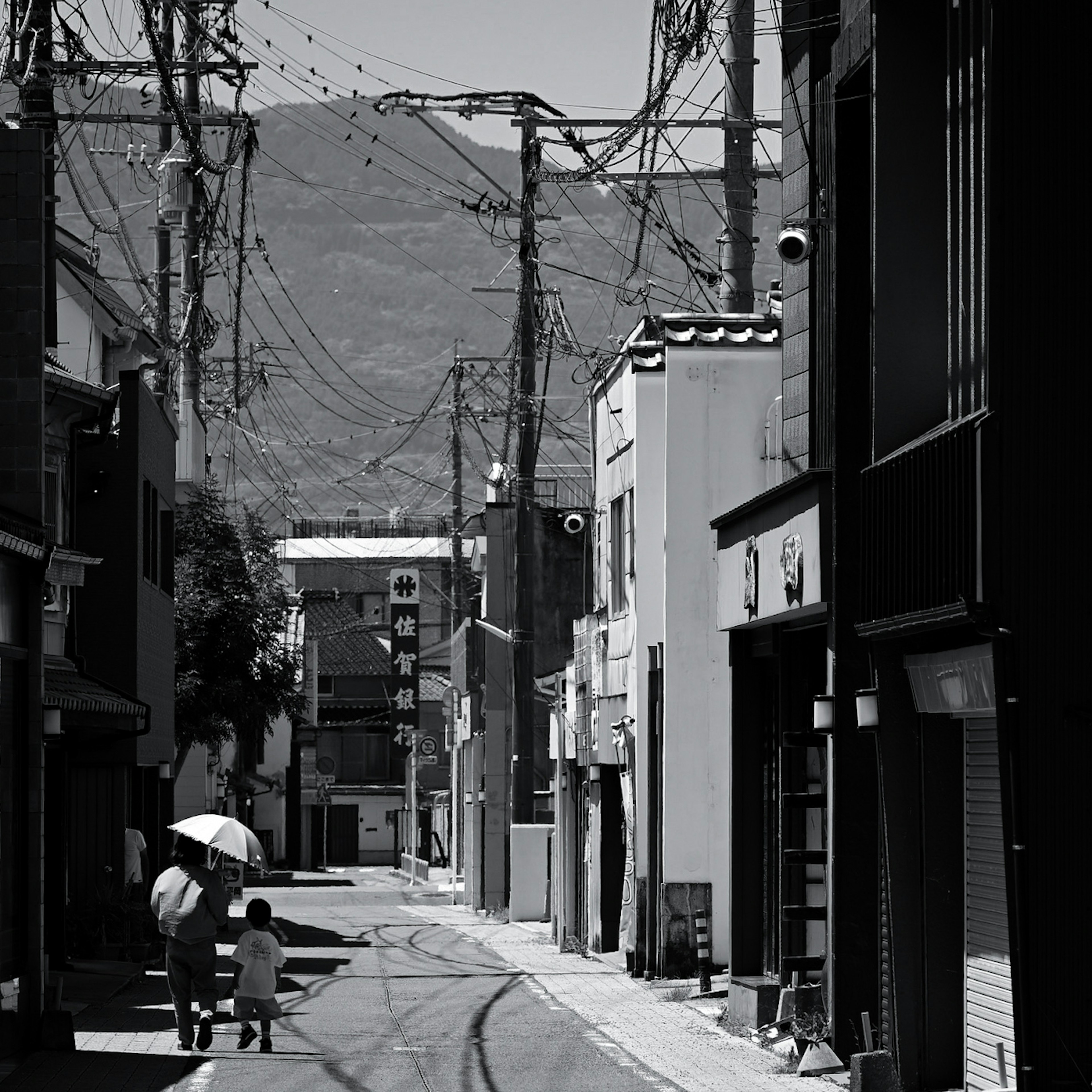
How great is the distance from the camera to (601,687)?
27984 mm

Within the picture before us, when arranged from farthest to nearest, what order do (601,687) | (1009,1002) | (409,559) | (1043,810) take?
1. (409,559)
2. (601,687)
3. (1009,1002)
4. (1043,810)

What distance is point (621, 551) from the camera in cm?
2647

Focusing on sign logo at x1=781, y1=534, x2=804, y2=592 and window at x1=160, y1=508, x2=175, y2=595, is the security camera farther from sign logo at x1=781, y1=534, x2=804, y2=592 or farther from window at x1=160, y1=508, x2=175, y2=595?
window at x1=160, y1=508, x2=175, y2=595

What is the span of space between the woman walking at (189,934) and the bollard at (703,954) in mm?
6668

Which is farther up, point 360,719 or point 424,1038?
point 360,719

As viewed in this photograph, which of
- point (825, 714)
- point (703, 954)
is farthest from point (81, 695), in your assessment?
point (825, 714)

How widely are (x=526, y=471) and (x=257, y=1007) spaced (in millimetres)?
17385

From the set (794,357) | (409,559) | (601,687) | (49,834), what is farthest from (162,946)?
(409,559)

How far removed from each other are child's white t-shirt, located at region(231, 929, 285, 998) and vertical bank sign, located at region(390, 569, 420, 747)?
165 feet

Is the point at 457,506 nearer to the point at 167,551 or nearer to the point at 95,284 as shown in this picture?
the point at 167,551

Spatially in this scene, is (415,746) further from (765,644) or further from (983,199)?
(983,199)

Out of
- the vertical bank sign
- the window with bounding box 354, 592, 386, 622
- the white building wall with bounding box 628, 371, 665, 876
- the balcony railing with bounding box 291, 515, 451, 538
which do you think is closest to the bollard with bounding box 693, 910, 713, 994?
the white building wall with bounding box 628, 371, 665, 876

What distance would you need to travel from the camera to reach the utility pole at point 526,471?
104ft

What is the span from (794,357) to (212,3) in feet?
57.8
